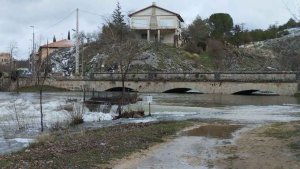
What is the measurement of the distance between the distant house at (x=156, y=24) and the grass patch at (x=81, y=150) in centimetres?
10566

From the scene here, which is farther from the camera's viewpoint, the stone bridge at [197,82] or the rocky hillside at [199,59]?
the rocky hillside at [199,59]

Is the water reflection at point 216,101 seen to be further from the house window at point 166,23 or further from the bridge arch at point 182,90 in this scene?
the house window at point 166,23

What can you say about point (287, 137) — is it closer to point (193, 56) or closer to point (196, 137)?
point (196, 137)

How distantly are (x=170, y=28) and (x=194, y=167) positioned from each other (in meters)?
116

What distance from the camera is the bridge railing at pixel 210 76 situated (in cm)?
8306

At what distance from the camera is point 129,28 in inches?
5059

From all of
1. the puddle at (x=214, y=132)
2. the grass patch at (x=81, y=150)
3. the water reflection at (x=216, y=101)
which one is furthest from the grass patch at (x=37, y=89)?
the grass patch at (x=81, y=150)

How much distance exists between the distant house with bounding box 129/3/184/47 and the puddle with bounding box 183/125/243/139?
3900 inches

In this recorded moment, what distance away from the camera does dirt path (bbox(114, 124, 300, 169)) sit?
48.2 feet

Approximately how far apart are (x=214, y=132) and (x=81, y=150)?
9896 mm

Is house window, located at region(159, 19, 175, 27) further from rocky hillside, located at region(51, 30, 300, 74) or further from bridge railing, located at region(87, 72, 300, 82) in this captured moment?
bridge railing, located at region(87, 72, 300, 82)

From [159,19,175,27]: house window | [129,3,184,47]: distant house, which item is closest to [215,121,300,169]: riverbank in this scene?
[129,3,184,47]: distant house

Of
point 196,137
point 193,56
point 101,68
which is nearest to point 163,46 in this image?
point 193,56

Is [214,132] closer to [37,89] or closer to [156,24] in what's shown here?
[37,89]
